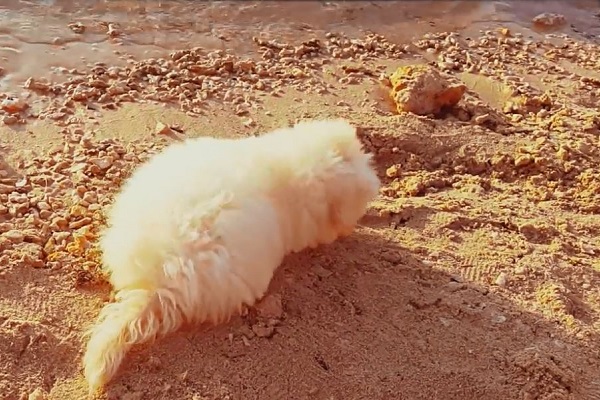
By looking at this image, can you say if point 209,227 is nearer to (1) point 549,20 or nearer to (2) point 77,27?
(2) point 77,27

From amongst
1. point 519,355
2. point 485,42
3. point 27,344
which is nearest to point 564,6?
point 485,42

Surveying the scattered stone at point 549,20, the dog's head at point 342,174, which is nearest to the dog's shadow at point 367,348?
the dog's head at point 342,174

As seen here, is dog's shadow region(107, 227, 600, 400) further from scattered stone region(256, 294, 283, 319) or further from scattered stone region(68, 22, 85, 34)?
scattered stone region(68, 22, 85, 34)

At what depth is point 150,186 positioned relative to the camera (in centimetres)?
318

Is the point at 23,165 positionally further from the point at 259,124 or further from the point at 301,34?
the point at 301,34

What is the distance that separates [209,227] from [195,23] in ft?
11.3

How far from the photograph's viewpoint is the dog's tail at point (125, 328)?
279cm

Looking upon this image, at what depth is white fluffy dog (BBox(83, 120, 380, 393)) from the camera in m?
2.89

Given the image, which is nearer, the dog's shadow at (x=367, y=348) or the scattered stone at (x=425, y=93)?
the dog's shadow at (x=367, y=348)

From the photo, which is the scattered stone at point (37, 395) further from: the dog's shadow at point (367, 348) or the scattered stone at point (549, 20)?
the scattered stone at point (549, 20)

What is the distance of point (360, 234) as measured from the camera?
3.77 meters

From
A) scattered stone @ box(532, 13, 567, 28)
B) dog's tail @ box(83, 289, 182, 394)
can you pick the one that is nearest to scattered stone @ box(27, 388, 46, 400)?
dog's tail @ box(83, 289, 182, 394)

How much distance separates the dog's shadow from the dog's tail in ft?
0.21

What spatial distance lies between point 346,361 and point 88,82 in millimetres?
2800
